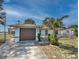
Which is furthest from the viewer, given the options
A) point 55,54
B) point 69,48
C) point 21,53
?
point 69,48

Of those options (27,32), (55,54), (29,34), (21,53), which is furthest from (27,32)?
(55,54)

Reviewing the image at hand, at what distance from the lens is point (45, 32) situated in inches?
1058

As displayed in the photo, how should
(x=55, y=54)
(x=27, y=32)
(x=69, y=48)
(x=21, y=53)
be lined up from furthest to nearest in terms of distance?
(x=27, y=32), (x=69, y=48), (x=21, y=53), (x=55, y=54)

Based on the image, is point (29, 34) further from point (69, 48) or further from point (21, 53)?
point (21, 53)

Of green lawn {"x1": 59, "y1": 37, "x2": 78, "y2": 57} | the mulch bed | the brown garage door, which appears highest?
the brown garage door

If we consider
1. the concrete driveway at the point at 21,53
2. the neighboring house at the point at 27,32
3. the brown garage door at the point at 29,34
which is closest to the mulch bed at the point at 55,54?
the concrete driveway at the point at 21,53

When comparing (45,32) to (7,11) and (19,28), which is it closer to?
(19,28)

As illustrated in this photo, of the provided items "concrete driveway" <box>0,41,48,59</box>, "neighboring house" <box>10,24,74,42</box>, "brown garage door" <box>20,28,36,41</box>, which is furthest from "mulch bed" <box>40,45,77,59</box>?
"brown garage door" <box>20,28,36,41</box>

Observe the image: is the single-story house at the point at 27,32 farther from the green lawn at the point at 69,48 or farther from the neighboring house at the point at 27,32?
the green lawn at the point at 69,48

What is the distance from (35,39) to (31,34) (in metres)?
1.12

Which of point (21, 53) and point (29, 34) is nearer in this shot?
point (21, 53)

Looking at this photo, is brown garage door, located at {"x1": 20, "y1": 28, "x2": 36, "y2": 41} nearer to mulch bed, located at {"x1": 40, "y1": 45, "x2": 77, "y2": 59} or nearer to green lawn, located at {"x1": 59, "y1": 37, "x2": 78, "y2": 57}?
green lawn, located at {"x1": 59, "y1": 37, "x2": 78, "y2": 57}

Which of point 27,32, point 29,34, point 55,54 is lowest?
point 55,54

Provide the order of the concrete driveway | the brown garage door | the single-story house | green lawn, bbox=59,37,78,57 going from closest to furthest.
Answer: the concrete driveway
green lawn, bbox=59,37,78,57
the single-story house
the brown garage door
